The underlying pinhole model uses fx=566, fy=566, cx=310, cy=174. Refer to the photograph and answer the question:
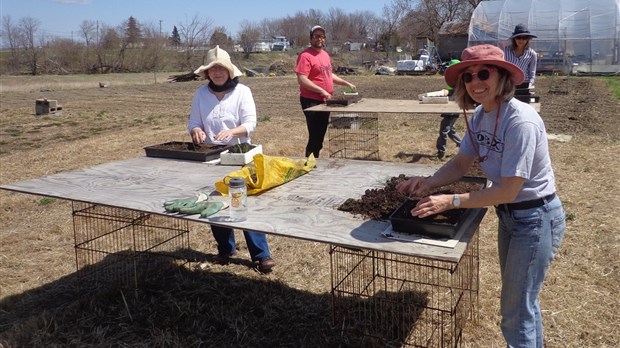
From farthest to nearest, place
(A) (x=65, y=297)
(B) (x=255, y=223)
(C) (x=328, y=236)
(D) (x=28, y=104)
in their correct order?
(D) (x=28, y=104) → (A) (x=65, y=297) → (B) (x=255, y=223) → (C) (x=328, y=236)

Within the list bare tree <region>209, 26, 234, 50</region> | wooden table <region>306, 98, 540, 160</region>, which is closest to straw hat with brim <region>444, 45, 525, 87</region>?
wooden table <region>306, 98, 540, 160</region>

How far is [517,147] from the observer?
215 cm

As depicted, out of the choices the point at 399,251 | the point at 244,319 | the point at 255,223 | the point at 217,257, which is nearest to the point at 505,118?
the point at 399,251

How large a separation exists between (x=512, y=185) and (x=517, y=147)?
0.15 m

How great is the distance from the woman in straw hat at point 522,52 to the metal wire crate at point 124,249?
4127 millimetres

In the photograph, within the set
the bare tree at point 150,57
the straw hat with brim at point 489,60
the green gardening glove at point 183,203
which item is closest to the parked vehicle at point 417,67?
the bare tree at point 150,57

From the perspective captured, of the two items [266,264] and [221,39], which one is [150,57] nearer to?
[221,39]

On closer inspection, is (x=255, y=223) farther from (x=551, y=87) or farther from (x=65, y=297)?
(x=551, y=87)

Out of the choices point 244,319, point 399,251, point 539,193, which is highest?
point 539,193

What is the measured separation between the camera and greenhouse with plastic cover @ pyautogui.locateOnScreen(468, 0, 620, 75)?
25.4 m

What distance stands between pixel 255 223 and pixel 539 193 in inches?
49.8

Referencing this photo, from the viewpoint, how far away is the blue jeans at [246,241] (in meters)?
4.17

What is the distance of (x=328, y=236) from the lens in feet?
8.15

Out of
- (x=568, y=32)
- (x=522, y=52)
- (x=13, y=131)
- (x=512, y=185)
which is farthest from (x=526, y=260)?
(x=568, y=32)
